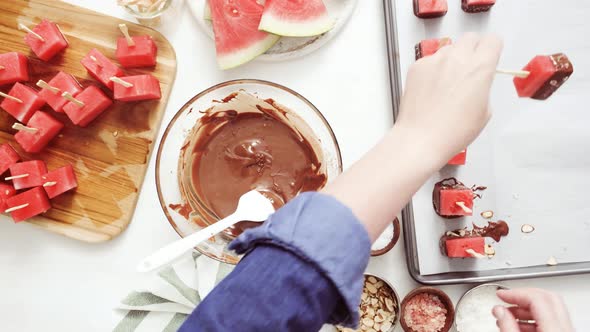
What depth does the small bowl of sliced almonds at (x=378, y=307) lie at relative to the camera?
4.52 ft

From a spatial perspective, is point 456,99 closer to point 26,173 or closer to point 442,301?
point 442,301

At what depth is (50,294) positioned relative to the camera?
59.2 inches

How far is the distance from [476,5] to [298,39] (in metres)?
0.51

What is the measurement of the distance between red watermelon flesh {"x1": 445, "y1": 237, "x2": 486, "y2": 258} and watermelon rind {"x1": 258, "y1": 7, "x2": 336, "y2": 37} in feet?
2.25

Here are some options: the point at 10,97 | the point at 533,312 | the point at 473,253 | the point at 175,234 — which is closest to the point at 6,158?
the point at 10,97

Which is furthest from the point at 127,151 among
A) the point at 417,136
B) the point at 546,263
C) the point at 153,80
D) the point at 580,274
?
the point at 580,274

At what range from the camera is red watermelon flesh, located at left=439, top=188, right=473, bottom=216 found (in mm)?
1366

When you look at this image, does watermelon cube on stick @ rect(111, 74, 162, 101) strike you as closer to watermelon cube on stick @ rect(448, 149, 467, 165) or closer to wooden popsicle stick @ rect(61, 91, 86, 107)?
wooden popsicle stick @ rect(61, 91, 86, 107)

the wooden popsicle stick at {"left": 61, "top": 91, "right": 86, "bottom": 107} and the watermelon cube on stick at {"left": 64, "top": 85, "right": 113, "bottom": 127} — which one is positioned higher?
the wooden popsicle stick at {"left": 61, "top": 91, "right": 86, "bottom": 107}

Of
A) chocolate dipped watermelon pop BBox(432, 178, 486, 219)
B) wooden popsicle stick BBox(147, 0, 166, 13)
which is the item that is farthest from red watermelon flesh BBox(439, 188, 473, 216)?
wooden popsicle stick BBox(147, 0, 166, 13)

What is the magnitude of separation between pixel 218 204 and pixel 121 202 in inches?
12.1

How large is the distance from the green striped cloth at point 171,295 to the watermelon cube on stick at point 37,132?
0.50 m

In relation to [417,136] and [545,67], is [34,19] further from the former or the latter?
[545,67]

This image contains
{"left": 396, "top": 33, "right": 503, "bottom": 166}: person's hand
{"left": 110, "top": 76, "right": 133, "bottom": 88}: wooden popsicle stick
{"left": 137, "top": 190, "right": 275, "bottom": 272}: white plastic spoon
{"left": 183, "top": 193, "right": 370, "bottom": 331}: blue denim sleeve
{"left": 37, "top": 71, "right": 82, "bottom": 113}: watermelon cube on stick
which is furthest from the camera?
{"left": 37, "top": 71, "right": 82, "bottom": 113}: watermelon cube on stick
